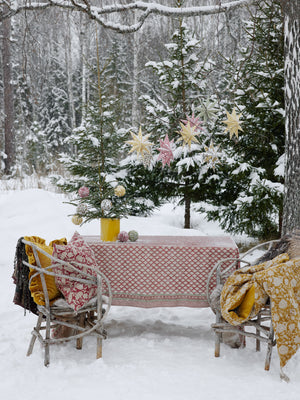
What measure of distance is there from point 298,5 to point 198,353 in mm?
3489

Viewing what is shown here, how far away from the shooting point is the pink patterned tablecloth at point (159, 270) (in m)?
3.43

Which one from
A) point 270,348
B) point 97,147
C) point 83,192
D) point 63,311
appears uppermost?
point 97,147

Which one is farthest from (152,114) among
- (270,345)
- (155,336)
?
(270,345)

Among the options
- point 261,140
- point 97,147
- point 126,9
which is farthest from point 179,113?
point 126,9

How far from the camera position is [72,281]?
3.07 m

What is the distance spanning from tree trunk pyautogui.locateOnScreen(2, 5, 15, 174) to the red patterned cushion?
1072 centimetres

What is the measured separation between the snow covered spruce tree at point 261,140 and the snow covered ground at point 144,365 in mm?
2223

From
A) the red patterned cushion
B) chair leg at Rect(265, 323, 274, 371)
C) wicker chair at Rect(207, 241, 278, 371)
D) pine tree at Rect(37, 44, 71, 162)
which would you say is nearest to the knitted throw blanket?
the red patterned cushion

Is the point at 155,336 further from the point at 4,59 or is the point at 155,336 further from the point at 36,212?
the point at 4,59

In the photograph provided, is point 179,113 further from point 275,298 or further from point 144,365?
point 144,365

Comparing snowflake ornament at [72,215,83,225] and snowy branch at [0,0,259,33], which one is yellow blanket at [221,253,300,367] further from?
snowy branch at [0,0,259,33]

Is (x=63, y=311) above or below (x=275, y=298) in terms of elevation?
below

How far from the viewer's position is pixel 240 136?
629 cm

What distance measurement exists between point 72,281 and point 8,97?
37.5 ft
